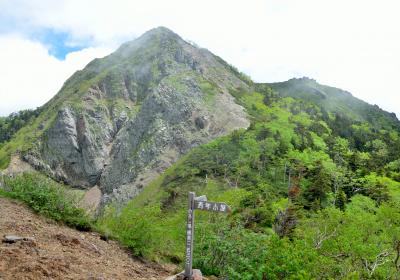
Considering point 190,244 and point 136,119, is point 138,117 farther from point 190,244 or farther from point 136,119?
point 190,244

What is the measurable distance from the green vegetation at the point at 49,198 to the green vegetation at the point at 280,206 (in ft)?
3.88

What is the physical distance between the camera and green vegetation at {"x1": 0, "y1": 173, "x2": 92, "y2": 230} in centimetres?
1548

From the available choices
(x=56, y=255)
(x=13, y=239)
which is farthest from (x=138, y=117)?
(x=56, y=255)

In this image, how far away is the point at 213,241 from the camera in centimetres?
1490

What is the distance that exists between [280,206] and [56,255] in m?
32.9

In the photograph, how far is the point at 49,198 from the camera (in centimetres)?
1573

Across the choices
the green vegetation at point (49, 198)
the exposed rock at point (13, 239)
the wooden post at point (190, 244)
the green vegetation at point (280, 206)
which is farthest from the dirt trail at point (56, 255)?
the wooden post at point (190, 244)

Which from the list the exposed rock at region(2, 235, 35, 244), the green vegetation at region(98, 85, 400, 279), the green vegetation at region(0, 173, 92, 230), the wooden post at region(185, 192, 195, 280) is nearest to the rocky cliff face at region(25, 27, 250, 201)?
the green vegetation at region(98, 85, 400, 279)

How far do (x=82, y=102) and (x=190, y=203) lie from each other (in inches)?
4748

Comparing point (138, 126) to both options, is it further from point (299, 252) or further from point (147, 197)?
point (299, 252)

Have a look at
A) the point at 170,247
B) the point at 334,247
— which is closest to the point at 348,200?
the point at 334,247

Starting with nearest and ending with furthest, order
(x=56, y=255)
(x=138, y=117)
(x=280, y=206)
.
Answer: (x=56, y=255) < (x=280, y=206) < (x=138, y=117)

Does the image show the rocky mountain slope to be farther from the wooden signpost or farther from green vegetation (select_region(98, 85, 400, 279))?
the wooden signpost

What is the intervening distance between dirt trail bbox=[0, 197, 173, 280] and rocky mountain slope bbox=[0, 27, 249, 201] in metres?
75.2
